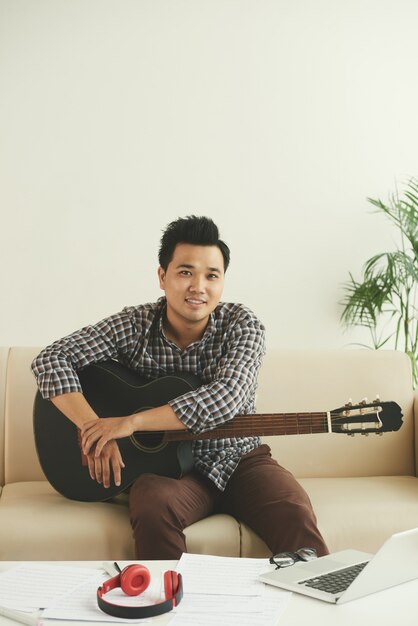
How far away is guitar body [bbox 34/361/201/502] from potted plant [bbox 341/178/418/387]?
1.50 metres

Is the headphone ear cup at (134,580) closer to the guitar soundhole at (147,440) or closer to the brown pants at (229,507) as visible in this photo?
the brown pants at (229,507)

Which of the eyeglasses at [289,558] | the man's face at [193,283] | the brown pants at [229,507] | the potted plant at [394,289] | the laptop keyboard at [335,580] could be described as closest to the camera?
the laptop keyboard at [335,580]

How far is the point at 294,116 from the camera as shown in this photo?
3.57m

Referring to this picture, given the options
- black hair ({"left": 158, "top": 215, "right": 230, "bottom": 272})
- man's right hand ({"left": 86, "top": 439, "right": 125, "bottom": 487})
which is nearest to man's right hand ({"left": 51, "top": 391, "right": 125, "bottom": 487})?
man's right hand ({"left": 86, "top": 439, "right": 125, "bottom": 487})

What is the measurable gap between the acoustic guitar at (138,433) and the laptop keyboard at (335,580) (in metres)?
0.72

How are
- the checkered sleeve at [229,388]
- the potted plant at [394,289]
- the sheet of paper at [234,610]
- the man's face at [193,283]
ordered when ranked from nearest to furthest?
1. the sheet of paper at [234,610]
2. the checkered sleeve at [229,388]
3. the man's face at [193,283]
4. the potted plant at [394,289]

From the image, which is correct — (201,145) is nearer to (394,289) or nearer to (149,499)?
(394,289)

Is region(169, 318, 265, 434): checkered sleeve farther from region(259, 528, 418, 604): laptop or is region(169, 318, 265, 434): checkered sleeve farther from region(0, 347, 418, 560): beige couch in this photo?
region(259, 528, 418, 604): laptop

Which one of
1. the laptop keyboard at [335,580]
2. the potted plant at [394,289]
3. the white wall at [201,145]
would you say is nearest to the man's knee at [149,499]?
the laptop keyboard at [335,580]

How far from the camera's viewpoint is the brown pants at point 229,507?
6.17ft

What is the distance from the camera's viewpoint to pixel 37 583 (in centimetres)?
123

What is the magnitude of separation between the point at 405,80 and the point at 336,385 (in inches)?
70.8

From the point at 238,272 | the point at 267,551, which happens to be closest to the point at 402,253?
→ the point at 238,272

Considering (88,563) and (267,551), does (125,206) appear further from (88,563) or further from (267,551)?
(88,563)
